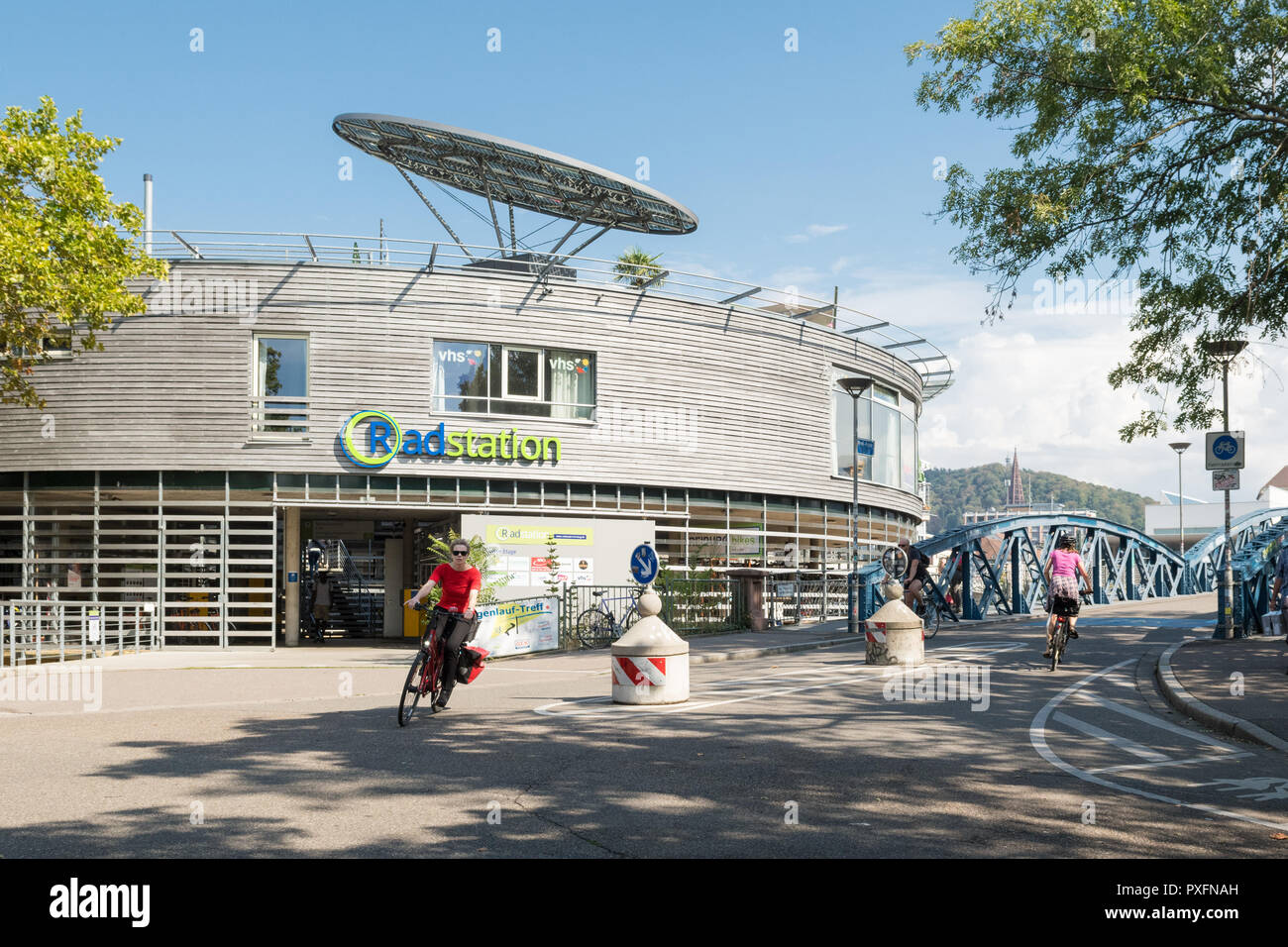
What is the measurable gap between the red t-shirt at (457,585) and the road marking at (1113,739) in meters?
6.04

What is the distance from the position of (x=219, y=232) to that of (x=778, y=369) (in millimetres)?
15385

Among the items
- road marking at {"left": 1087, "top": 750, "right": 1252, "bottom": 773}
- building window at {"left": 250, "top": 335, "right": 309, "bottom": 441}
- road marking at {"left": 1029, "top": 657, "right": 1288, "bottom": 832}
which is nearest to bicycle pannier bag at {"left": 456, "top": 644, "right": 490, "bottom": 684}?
road marking at {"left": 1029, "top": 657, "right": 1288, "bottom": 832}

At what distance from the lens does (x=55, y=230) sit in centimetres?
2002

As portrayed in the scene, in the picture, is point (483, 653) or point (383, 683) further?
point (383, 683)

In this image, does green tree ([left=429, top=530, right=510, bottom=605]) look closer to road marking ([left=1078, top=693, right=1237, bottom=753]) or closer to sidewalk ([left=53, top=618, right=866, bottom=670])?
sidewalk ([left=53, top=618, right=866, bottom=670])

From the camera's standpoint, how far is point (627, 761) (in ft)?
27.0

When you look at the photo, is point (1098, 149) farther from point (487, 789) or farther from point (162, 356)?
point (162, 356)

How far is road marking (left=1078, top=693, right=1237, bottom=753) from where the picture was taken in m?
9.22

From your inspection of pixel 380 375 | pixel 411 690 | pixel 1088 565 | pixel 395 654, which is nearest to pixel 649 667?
pixel 411 690

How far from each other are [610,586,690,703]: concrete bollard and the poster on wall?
776 cm

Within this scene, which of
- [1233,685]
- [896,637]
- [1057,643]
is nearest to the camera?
[1233,685]

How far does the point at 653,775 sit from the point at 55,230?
17.9 metres

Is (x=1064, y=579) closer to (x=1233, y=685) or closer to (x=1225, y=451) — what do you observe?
(x=1233, y=685)
